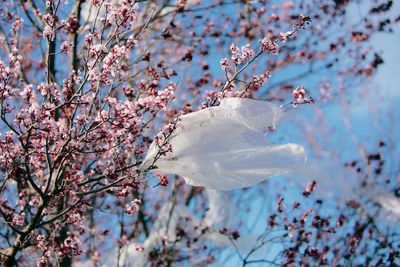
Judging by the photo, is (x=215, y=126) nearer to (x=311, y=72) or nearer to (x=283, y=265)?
(x=283, y=265)

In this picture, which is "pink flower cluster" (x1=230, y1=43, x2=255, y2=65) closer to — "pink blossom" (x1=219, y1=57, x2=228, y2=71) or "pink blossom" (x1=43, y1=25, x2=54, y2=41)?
"pink blossom" (x1=219, y1=57, x2=228, y2=71)

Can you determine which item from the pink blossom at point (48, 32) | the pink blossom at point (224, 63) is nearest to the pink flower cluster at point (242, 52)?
the pink blossom at point (224, 63)

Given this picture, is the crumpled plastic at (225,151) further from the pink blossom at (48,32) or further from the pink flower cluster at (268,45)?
the pink blossom at (48,32)

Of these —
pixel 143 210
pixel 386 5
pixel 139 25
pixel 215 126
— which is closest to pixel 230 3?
pixel 139 25

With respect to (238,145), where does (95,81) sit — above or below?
above

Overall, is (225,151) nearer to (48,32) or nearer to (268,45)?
(268,45)

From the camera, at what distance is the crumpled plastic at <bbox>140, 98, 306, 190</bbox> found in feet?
7.30

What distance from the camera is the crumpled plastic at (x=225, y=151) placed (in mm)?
2225

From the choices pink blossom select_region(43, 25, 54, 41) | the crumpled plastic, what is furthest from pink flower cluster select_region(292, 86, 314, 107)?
pink blossom select_region(43, 25, 54, 41)

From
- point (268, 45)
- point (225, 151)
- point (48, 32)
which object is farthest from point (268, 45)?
point (48, 32)

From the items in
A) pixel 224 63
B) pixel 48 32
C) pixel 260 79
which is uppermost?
pixel 48 32

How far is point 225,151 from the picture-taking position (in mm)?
2270

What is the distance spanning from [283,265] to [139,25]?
10.5 ft

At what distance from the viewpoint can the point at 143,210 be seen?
Result: 5.11m
